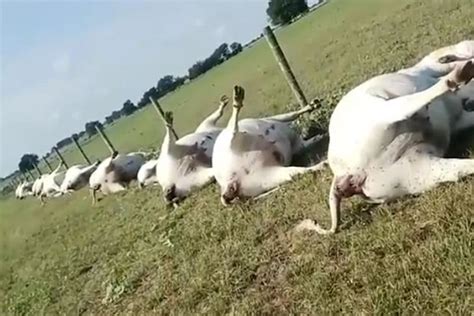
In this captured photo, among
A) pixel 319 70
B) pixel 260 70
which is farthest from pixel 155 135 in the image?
pixel 319 70

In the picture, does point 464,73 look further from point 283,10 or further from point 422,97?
point 283,10

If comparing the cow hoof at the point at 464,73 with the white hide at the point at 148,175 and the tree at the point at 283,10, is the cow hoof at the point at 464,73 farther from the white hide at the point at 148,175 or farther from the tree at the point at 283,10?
the tree at the point at 283,10

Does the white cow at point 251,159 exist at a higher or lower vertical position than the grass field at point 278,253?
higher

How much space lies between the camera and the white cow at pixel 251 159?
9.54 m

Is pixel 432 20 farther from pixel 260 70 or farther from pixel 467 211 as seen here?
pixel 260 70

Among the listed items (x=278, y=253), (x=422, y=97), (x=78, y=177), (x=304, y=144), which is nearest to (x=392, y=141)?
(x=422, y=97)

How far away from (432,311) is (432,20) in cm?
1431

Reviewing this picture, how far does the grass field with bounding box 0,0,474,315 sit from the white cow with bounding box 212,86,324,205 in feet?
1.08

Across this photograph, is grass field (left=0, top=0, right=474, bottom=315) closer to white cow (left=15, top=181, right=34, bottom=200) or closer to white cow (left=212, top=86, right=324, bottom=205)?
white cow (left=212, top=86, right=324, bottom=205)

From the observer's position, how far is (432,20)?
59.5ft

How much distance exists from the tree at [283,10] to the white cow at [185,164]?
46.6 metres

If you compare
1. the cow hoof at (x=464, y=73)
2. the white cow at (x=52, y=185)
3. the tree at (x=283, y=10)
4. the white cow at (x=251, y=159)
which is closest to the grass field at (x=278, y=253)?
the white cow at (x=251, y=159)

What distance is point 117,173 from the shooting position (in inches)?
877

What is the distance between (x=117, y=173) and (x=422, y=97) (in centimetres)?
1676
